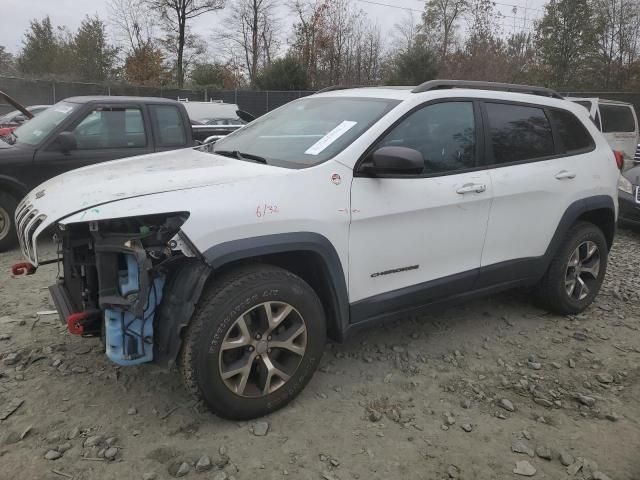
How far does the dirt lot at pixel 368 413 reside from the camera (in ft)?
8.32

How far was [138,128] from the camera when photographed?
6.51 m

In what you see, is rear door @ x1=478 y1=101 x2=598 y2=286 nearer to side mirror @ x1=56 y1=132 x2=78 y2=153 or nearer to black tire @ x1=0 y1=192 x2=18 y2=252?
side mirror @ x1=56 y1=132 x2=78 y2=153


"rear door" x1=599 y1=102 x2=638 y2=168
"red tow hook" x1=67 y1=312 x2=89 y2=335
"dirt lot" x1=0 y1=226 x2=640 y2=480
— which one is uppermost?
"rear door" x1=599 y1=102 x2=638 y2=168

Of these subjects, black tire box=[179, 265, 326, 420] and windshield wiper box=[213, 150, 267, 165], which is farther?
windshield wiper box=[213, 150, 267, 165]

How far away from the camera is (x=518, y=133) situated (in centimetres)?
387

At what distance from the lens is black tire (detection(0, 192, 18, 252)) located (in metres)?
5.75

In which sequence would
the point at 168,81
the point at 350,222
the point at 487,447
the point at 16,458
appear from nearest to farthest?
the point at 16,458 → the point at 487,447 → the point at 350,222 → the point at 168,81

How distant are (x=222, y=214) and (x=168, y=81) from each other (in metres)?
35.4

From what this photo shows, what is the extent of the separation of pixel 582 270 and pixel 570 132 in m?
1.19

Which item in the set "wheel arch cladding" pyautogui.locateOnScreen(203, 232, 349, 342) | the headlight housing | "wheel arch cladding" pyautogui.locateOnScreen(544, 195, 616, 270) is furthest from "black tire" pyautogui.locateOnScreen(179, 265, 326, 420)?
the headlight housing

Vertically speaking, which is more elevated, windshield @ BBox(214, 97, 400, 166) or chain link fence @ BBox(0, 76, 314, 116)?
chain link fence @ BBox(0, 76, 314, 116)

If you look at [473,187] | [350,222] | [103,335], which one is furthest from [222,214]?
[473,187]

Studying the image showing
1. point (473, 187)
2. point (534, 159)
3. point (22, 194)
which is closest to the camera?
point (473, 187)

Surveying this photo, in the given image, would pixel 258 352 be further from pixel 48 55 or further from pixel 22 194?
pixel 48 55
